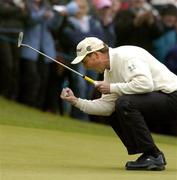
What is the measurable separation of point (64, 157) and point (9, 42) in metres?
4.87

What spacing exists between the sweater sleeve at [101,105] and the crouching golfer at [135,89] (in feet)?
0.25

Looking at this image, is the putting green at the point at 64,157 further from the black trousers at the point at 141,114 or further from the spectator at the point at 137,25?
the spectator at the point at 137,25

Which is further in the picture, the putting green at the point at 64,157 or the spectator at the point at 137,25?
the spectator at the point at 137,25

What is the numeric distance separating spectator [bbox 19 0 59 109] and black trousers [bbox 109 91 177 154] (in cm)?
543

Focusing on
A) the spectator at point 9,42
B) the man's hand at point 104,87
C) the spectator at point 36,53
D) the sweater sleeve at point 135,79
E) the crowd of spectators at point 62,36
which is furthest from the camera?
the crowd of spectators at point 62,36

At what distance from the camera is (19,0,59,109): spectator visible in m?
12.6

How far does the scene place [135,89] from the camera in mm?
7125

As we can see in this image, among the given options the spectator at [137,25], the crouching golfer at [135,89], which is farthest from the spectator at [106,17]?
the crouching golfer at [135,89]

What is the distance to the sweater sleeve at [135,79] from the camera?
7055 millimetres

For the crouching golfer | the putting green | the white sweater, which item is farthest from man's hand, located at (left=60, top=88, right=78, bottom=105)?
the putting green

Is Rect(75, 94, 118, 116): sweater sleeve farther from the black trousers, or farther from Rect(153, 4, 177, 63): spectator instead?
Rect(153, 4, 177, 63): spectator

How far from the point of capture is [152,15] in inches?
539

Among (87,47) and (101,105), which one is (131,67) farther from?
(101,105)

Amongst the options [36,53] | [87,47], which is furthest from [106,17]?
[87,47]
